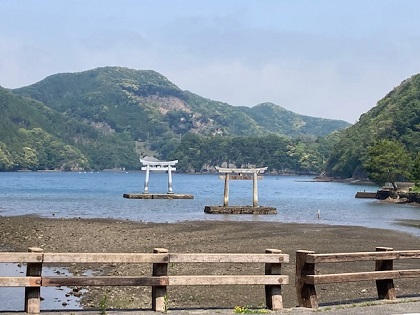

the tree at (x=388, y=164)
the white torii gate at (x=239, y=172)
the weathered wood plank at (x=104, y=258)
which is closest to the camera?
the weathered wood plank at (x=104, y=258)

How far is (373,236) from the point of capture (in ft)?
151

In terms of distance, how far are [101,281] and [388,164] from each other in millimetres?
110116

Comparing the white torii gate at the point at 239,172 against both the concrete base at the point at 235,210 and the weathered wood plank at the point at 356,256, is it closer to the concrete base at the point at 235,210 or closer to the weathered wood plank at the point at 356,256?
the concrete base at the point at 235,210

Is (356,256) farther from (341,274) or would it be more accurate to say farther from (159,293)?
(159,293)

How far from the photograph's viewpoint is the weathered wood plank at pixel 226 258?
14758 mm

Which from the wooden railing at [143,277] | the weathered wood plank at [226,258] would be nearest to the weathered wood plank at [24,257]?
the wooden railing at [143,277]

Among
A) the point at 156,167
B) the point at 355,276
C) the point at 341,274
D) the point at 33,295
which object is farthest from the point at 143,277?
the point at 156,167

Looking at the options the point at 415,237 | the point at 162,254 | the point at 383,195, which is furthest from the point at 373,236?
the point at 383,195

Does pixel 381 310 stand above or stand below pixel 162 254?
below

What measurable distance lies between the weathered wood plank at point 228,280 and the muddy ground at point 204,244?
2.49 m

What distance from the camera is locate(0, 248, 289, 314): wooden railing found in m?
13.9

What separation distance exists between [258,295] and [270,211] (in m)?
53.6

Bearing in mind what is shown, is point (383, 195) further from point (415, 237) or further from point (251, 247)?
point (251, 247)

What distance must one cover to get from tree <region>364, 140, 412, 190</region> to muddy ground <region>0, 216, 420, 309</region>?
6782cm
